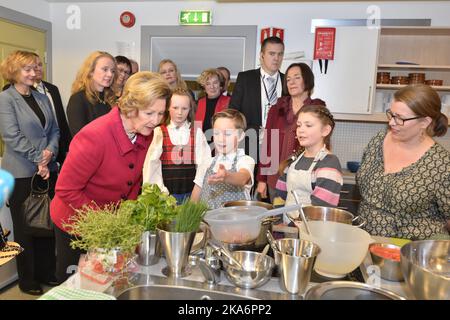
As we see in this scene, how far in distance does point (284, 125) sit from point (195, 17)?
5.98 feet

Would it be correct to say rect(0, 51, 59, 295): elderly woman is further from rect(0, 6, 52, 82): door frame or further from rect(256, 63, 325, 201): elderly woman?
rect(256, 63, 325, 201): elderly woman

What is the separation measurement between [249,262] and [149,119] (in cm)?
62

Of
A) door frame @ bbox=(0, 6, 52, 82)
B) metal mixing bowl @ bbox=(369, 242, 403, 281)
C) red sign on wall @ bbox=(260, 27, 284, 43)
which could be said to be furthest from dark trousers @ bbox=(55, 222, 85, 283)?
red sign on wall @ bbox=(260, 27, 284, 43)

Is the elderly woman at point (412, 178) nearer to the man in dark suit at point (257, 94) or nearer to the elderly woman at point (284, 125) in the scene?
the elderly woman at point (284, 125)

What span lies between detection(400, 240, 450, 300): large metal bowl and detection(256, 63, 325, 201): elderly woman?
126 centimetres

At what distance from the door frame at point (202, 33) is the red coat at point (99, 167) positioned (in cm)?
243

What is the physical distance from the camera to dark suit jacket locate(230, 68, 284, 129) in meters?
2.84

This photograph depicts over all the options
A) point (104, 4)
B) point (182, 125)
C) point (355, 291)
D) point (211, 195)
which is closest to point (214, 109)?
point (182, 125)

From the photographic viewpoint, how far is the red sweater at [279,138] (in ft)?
8.03

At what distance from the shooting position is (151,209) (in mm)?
1176

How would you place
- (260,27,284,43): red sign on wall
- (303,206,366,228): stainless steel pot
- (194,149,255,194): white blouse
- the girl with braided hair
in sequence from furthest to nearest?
1. (260,27,284,43): red sign on wall
2. (194,149,255,194): white blouse
3. the girl with braided hair
4. (303,206,366,228): stainless steel pot

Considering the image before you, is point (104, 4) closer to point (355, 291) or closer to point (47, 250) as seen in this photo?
point (47, 250)

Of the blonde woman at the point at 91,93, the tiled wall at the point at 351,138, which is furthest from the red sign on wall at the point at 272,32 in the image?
the blonde woman at the point at 91,93

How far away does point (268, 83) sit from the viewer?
2.85 meters
